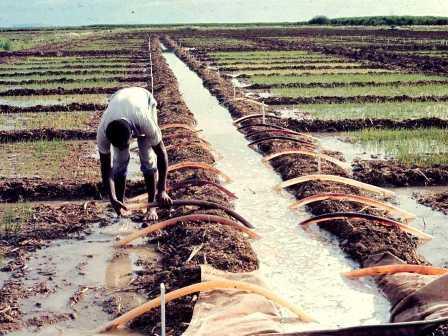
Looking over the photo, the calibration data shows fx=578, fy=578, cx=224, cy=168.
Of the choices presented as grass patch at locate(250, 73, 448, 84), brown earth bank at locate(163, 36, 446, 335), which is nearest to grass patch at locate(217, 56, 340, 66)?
grass patch at locate(250, 73, 448, 84)

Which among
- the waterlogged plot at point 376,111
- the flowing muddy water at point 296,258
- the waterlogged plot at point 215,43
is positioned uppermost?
the waterlogged plot at point 215,43

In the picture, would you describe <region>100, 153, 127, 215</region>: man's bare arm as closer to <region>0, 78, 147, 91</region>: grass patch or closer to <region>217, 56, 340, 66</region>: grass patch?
<region>0, 78, 147, 91</region>: grass patch

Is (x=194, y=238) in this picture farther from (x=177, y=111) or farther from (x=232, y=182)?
(x=177, y=111)

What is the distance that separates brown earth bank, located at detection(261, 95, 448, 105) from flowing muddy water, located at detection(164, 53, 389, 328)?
18.0ft

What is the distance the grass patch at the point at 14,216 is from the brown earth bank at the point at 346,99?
8.18m

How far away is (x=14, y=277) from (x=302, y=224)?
2725mm

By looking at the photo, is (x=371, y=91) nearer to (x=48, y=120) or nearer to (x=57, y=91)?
(x=48, y=120)

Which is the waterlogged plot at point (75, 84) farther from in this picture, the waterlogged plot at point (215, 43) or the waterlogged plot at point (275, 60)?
the waterlogged plot at point (215, 43)

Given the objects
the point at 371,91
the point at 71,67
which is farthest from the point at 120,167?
the point at 71,67

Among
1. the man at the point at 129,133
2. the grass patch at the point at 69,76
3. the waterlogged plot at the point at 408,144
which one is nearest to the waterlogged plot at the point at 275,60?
the grass patch at the point at 69,76

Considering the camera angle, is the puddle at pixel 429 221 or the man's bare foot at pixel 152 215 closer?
the puddle at pixel 429 221

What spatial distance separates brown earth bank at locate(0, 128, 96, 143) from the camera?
10.3m

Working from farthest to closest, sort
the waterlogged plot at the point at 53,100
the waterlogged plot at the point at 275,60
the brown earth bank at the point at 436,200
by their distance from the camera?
the waterlogged plot at the point at 275,60, the waterlogged plot at the point at 53,100, the brown earth bank at the point at 436,200

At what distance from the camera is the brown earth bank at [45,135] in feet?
33.9
